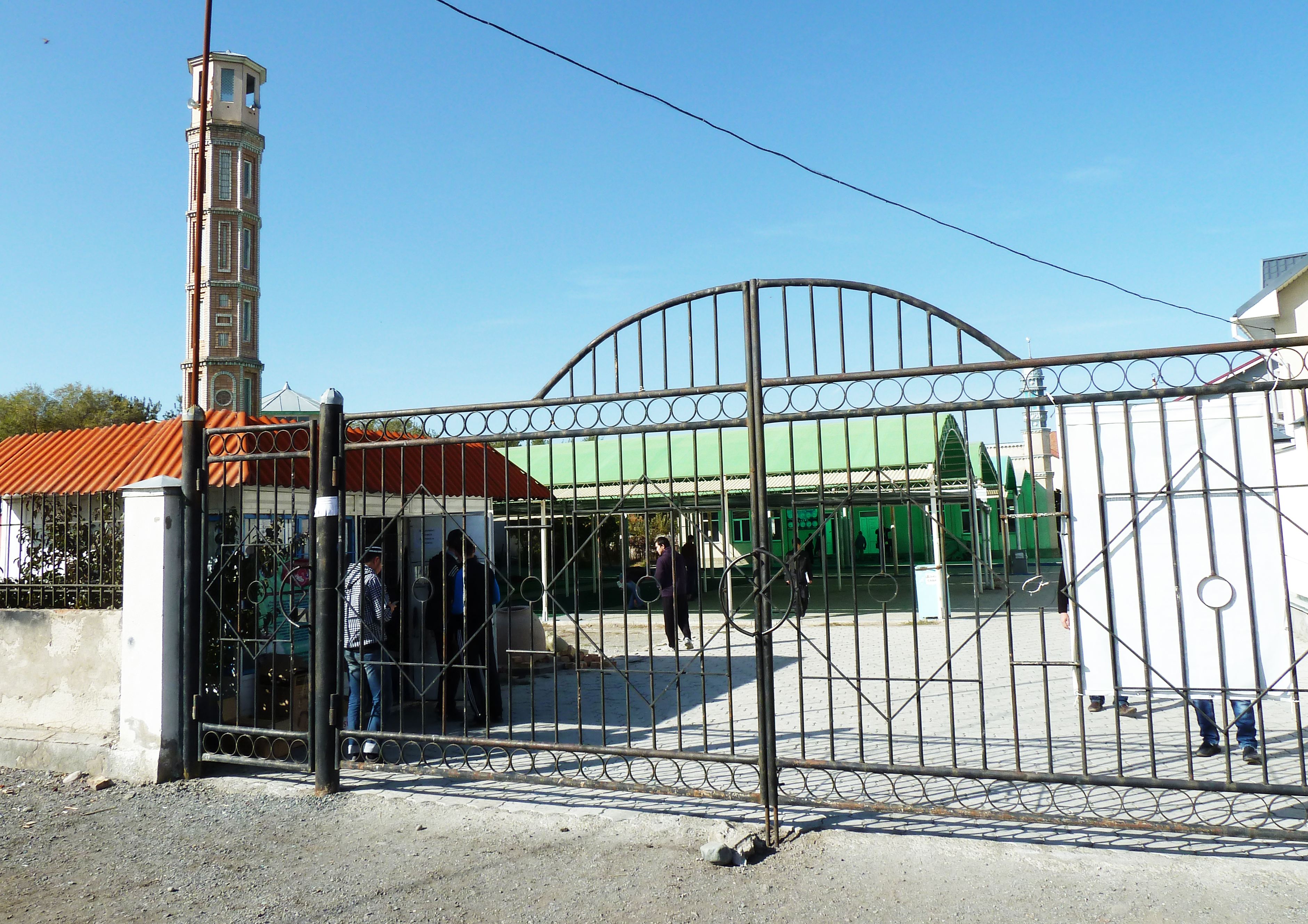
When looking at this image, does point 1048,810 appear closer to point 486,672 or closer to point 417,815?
point 486,672

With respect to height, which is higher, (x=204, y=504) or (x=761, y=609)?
(x=204, y=504)

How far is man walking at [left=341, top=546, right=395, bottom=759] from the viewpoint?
6.00 meters

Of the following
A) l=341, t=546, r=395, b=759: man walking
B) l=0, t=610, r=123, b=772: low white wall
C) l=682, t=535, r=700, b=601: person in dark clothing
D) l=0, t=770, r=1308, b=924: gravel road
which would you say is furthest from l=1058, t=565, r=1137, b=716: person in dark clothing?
l=0, t=610, r=123, b=772: low white wall

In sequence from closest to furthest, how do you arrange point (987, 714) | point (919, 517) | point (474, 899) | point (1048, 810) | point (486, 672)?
point (474, 899)
point (1048, 810)
point (486, 672)
point (987, 714)
point (919, 517)

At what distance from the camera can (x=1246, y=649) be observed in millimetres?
4297

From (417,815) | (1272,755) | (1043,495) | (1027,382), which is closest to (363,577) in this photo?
(417,815)

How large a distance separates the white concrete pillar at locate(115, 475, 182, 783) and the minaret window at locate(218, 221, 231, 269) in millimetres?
37916

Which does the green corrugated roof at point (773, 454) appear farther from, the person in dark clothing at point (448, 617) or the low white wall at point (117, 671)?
the low white wall at point (117, 671)

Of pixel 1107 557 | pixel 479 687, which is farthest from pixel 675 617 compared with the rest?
pixel 479 687

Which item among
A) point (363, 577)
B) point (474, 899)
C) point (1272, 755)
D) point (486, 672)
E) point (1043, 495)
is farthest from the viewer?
point (1043, 495)

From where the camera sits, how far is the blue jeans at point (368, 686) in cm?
618

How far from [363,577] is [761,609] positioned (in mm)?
2621

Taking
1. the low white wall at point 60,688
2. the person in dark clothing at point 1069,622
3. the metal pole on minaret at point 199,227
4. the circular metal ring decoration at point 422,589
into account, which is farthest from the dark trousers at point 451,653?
the metal pole on minaret at point 199,227

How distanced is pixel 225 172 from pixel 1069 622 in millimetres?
42070
